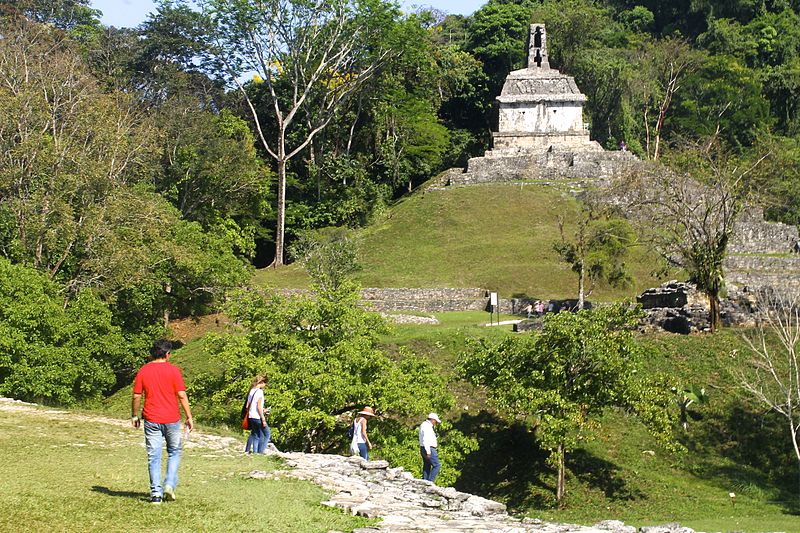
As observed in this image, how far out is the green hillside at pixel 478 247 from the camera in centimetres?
4444

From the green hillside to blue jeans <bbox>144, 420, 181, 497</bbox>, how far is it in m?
31.3

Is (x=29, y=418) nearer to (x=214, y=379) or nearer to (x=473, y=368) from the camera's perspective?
(x=214, y=379)

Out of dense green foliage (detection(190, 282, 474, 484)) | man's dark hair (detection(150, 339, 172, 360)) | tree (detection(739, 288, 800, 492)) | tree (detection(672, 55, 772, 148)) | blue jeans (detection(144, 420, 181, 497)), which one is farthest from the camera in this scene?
tree (detection(672, 55, 772, 148))

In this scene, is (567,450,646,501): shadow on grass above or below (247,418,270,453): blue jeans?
below

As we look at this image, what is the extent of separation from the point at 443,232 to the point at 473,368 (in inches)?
1006

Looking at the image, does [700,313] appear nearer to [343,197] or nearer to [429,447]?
[429,447]

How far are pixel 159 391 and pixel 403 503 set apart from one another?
3.23 metres

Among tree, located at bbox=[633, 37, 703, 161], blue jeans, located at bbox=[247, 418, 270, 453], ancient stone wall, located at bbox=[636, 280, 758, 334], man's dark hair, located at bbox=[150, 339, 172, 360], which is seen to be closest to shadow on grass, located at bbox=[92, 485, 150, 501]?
man's dark hair, located at bbox=[150, 339, 172, 360]

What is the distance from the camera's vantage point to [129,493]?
38.5 ft

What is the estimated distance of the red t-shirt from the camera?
11.6 metres

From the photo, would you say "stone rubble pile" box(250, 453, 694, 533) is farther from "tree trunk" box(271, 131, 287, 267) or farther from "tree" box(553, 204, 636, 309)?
"tree trunk" box(271, 131, 287, 267)

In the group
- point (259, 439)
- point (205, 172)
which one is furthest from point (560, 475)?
point (205, 172)

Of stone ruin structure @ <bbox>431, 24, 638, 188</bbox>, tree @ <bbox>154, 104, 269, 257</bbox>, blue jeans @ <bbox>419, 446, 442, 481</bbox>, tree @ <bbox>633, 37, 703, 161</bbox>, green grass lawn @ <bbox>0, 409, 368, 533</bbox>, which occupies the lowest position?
blue jeans @ <bbox>419, 446, 442, 481</bbox>

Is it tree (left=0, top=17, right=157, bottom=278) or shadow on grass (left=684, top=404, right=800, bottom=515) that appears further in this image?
tree (left=0, top=17, right=157, bottom=278)
